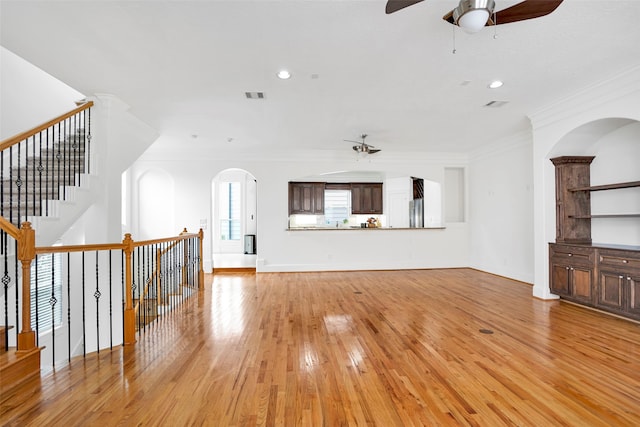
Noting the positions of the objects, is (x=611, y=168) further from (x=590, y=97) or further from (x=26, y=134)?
(x=26, y=134)

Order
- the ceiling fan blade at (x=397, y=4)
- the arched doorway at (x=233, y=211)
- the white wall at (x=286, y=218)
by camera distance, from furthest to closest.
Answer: the arched doorway at (x=233, y=211), the white wall at (x=286, y=218), the ceiling fan blade at (x=397, y=4)

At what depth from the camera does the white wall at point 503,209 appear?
6.24 meters

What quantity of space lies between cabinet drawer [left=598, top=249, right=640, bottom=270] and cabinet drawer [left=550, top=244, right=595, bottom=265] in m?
0.13

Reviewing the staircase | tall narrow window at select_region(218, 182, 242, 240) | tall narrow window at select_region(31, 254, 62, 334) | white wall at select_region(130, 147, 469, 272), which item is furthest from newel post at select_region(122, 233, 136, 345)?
tall narrow window at select_region(218, 182, 242, 240)

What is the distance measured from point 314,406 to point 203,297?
371 centimetres

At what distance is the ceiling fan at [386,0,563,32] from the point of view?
2035 mm

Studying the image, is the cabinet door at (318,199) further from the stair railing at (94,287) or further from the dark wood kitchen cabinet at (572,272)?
the dark wood kitchen cabinet at (572,272)

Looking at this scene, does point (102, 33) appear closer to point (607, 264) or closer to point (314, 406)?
point (314, 406)

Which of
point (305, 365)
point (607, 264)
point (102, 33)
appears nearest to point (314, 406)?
point (305, 365)

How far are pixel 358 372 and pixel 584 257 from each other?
386 centimetres

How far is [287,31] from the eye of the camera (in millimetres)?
2820

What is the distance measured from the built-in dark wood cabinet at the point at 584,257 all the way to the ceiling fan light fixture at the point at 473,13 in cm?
360

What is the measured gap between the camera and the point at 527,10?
2174 mm

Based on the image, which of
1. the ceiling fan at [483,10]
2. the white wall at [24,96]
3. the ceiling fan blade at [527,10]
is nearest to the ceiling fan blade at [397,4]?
the ceiling fan at [483,10]
